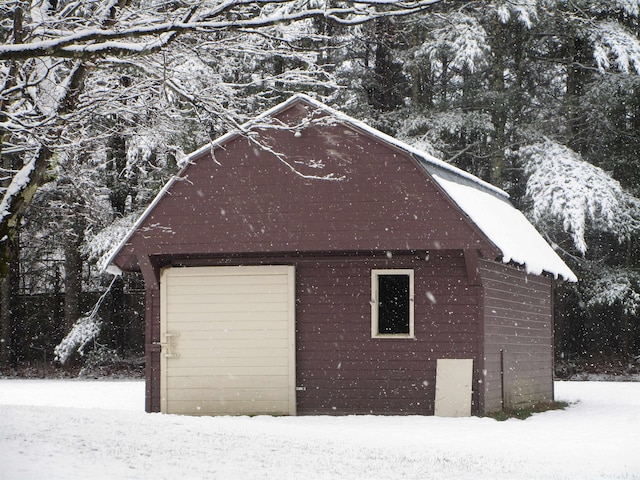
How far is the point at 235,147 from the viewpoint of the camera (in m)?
16.2

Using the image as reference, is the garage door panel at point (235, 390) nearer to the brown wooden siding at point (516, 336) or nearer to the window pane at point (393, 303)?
the brown wooden siding at point (516, 336)

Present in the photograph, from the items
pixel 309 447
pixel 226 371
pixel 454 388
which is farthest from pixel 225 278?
pixel 309 447

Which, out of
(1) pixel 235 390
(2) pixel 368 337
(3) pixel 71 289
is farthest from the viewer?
(3) pixel 71 289

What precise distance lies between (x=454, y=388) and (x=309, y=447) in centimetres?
535

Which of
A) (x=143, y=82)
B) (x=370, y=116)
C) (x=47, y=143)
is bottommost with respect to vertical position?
(x=47, y=143)

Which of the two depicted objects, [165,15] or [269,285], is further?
[269,285]

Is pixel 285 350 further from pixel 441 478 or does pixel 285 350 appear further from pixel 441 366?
pixel 441 478

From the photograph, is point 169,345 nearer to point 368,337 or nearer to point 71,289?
point 368,337

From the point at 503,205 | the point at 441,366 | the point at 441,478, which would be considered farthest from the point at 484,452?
the point at 503,205

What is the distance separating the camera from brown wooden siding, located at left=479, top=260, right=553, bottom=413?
16266 mm

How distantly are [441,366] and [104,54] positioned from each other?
30.9ft

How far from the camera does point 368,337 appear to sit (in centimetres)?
1609

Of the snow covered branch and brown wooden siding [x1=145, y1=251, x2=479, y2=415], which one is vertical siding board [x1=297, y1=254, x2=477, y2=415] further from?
the snow covered branch

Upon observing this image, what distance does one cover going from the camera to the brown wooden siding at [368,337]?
1589cm
